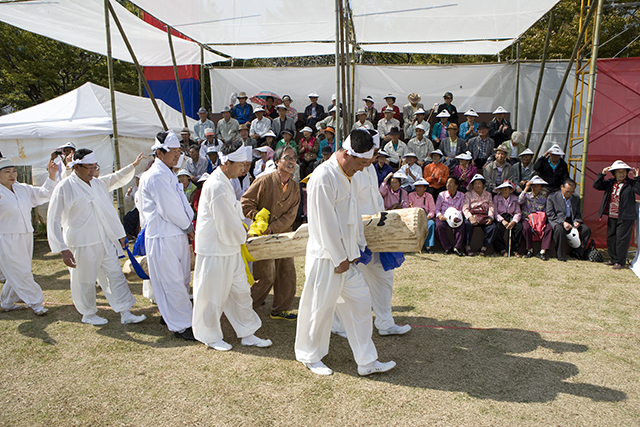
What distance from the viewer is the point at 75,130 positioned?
955 centimetres

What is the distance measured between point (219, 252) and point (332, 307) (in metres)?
1.16

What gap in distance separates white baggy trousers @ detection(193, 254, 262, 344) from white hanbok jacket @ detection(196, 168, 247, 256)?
9 centimetres

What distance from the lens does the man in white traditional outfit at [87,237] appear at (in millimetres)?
4647

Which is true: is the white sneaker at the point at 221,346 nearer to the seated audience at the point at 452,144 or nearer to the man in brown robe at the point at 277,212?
the man in brown robe at the point at 277,212

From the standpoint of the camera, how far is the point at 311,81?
13.2m

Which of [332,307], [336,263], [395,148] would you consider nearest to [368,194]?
[336,263]

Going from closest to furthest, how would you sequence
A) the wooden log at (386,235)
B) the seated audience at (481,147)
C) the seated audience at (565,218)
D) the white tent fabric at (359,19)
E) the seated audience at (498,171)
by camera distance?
the wooden log at (386,235) < the seated audience at (565,218) < the white tent fabric at (359,19) < the seated audience at (498,171) < the seated audience at (481,147)

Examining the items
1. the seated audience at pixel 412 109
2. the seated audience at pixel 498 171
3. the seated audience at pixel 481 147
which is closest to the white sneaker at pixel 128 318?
the seated audience at pixel 498 171

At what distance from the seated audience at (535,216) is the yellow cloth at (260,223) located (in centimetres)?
510

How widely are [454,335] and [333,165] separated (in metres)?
2.16

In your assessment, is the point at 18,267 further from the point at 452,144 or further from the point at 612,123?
the point at 612,123

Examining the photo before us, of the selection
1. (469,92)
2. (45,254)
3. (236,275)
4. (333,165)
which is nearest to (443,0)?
(469,92)

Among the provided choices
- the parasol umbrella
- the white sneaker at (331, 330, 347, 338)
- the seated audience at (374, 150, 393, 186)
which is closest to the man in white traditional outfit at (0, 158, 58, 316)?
the white sneaker at (331, 330, 347, 338)

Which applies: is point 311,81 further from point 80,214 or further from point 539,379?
point 539,379
